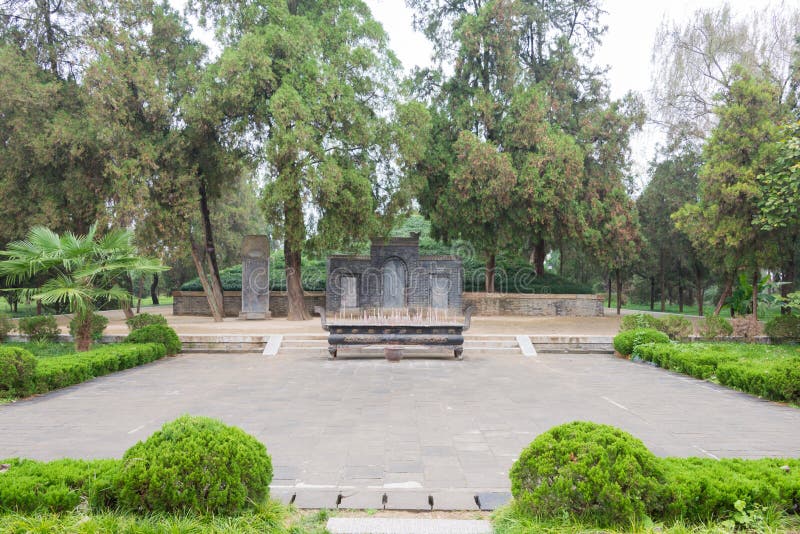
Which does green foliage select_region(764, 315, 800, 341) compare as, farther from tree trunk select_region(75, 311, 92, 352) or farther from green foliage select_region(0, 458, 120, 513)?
tree trunk select_region(75, 311, 92, 352)

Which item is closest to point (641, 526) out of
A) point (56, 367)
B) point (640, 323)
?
point (56, 367)

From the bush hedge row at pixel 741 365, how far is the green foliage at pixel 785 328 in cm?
75

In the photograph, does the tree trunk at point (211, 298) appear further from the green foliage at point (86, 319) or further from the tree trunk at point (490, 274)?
the tree trunk at point (490, 274)

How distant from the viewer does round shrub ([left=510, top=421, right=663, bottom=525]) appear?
3.24 metres

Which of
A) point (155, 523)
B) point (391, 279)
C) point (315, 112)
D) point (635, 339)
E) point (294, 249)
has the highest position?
point (315, 112)

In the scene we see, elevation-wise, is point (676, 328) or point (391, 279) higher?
point (391, 279)

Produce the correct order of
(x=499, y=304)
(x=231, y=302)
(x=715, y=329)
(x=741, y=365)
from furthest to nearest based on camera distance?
(x=499, y=304) < (x=231, y=302) < (x=715, y=329) < (x=741, y=365)

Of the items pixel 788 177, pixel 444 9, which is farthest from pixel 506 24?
pixel 788 177

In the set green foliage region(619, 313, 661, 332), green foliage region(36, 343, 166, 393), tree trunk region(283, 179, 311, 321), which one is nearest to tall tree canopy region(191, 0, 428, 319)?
tree trunk region(283, 179, 311, 321)

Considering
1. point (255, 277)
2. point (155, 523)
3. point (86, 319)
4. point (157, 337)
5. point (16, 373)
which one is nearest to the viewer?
point (155, 523)

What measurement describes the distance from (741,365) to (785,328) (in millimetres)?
6099

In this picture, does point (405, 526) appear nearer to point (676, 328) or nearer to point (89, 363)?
point (89, 363)

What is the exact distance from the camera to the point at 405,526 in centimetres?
329

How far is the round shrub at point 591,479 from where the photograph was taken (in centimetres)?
324
